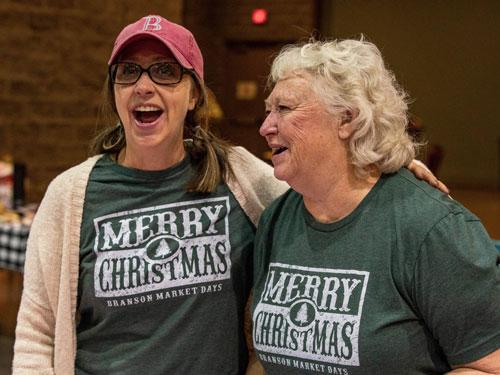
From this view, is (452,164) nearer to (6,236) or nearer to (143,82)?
(6,236)

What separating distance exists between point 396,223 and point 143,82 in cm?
75

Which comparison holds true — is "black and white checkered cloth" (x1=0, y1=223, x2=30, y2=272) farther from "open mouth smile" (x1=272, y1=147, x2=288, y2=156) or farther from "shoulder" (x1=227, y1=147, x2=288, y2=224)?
"open mouth smile" (x1=272, y1=147, x2=288, y2=156)

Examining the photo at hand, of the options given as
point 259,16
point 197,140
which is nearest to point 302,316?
point 197,140

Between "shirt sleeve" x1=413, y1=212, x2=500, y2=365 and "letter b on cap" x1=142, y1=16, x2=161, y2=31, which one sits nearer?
"shirt sleeve" x1=413, y1=212, x2=500, y2=365

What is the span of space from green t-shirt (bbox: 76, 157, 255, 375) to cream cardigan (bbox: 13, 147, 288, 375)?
33 millimetres

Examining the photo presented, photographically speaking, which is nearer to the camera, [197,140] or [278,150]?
[278,150]

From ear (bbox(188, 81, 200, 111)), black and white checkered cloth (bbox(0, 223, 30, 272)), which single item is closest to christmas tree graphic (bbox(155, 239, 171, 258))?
ear (bbox(188, 81, 200, 111))

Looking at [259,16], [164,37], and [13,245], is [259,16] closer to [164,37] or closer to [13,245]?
[13,245]

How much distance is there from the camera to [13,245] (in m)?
3.98

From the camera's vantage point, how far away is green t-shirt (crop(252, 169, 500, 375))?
1559 millimetres

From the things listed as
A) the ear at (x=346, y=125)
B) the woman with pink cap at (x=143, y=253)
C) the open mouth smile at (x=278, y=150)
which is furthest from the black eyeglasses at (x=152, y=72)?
the ear at (x=346, y=125)

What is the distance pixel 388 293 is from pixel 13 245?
2.85 meters

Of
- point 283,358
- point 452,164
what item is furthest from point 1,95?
point 452,164

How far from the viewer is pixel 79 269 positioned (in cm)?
194
